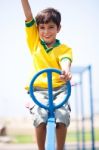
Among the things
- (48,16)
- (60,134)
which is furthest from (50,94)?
(48,16)

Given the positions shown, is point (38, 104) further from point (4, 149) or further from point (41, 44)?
point (4, 149)

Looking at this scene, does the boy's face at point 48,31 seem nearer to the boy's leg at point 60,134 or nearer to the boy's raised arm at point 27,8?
the boy's raised arm at point 27,8

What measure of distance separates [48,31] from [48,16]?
6 centimetres

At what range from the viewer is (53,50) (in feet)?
5.25

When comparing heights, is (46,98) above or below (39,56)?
below

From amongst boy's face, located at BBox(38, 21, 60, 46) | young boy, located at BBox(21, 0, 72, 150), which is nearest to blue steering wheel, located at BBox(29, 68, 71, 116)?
young boy, located at BBox(21, 0, 72, 150)

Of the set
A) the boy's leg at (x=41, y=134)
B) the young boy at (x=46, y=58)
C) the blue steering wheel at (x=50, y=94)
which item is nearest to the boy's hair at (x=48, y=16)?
the young boy at (x=46, y=58)

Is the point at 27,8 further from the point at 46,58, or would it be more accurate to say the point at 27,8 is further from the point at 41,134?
the point at 41,134

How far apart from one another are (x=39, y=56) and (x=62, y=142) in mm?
356

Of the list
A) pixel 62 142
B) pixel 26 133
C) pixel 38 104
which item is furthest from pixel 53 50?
pixel 26 133

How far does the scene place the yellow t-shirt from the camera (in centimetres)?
155

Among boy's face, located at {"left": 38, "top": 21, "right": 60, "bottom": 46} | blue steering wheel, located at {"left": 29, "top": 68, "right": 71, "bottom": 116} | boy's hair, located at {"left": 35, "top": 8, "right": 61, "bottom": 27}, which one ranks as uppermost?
boy's hair, located at {"left": 35, "top": 8, "right": 61, "bottom": 27}

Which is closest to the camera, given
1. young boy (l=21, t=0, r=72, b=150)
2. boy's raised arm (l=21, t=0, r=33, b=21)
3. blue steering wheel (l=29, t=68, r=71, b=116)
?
blue steering wheel (l=29, t=68, r=71, b=116)

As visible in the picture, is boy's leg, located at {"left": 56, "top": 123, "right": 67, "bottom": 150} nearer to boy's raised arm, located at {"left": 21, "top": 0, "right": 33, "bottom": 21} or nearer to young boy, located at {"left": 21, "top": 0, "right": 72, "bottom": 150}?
young boy, located at {"left": 21, "top": 0, "right": 72, "bottom": 150}
